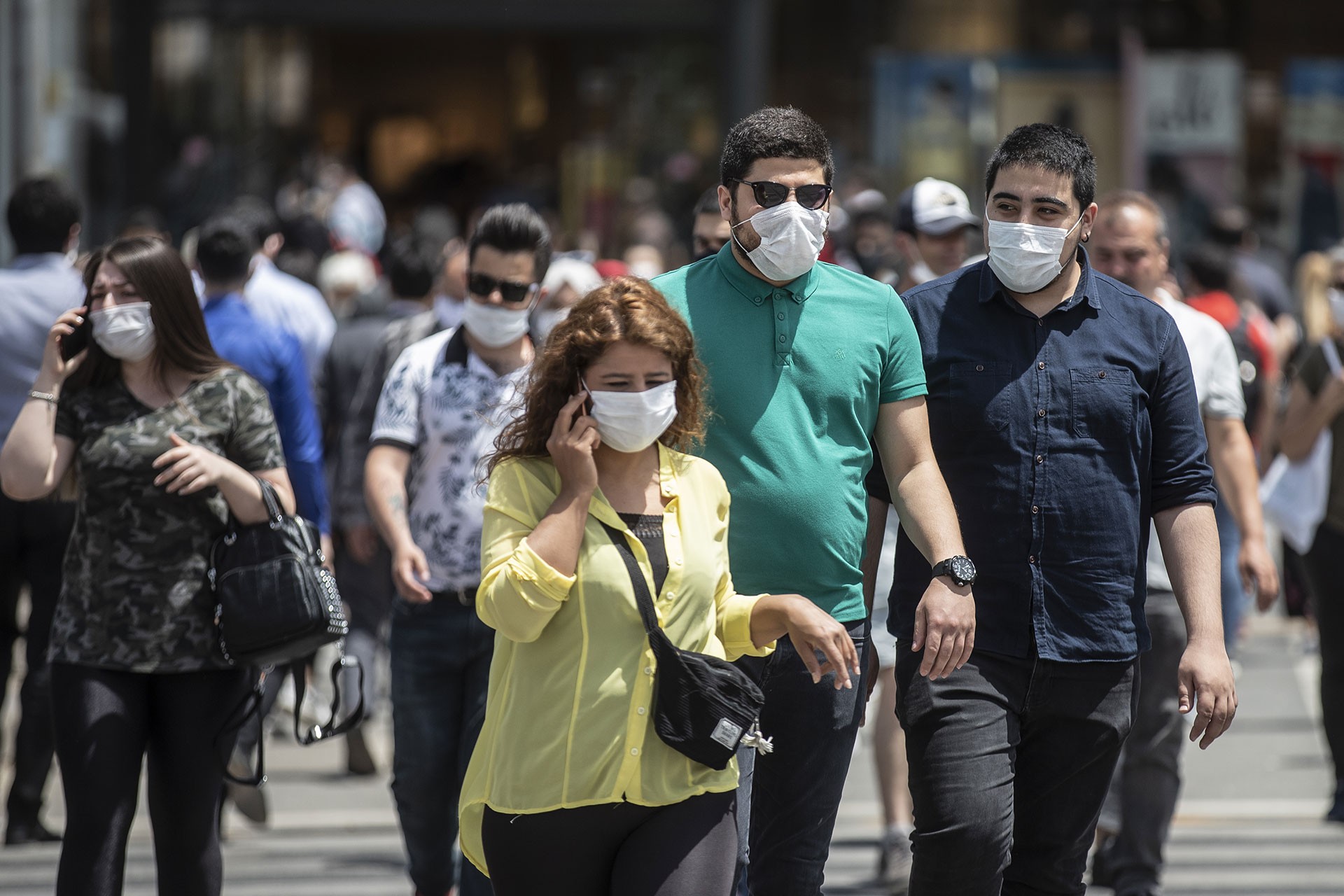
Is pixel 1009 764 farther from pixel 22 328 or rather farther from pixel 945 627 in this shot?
pixel 22 328

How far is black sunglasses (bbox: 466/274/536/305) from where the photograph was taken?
5074 millimetres

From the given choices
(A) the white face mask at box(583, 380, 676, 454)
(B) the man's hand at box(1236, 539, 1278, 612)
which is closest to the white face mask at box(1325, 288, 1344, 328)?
(B) the man's hand at box(1236, 539, 1278, 612)

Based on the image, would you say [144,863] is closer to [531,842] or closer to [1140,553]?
[531,842]

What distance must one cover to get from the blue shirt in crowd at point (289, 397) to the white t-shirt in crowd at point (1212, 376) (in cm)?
276

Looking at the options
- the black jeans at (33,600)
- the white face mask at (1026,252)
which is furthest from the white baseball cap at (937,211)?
the black jeans at (33,600)

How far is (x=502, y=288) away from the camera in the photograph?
16.6ft

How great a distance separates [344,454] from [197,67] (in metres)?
10.8

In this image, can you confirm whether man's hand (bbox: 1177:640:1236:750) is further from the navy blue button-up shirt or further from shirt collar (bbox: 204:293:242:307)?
shirt collar (bbox: 204:293:242:307)

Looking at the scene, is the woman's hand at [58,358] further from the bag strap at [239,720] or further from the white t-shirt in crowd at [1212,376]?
the white t-shirt in crowd at [1212,376]

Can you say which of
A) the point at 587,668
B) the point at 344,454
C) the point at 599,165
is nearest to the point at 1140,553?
the point at 587,668

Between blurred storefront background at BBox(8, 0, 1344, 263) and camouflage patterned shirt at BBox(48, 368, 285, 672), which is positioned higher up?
blurred storefront background at BBox(8, 0, 1344, 263)

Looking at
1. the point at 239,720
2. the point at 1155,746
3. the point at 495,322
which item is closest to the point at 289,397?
the point at 495,322

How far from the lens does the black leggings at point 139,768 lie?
440 cm

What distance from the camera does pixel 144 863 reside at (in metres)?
6.36
